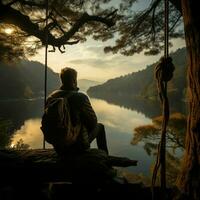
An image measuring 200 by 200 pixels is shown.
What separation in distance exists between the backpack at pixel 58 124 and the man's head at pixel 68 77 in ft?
1.63

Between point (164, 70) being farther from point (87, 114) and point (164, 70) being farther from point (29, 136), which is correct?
point (29, 136)

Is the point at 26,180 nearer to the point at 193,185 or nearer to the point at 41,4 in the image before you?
the point at 193,185

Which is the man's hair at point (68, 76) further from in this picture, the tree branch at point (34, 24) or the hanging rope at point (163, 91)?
the tree branch at point (34, 24)

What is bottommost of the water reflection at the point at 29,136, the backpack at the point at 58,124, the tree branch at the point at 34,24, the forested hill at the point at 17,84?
the water reflection at the point at 29,136

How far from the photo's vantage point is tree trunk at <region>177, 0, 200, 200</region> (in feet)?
8.99

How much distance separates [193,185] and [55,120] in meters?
1.64

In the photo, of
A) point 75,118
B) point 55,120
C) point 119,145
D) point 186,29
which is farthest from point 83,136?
point 119,145

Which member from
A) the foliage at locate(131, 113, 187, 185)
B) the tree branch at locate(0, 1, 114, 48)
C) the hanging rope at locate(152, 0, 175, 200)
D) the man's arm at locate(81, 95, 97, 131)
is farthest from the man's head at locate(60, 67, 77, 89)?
the foliage at locate(131, 113, 187, 185)

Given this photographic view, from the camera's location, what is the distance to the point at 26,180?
369cm

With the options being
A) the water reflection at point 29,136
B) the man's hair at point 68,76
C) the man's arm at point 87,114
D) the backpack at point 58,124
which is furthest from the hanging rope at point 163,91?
the water reflection at point 29,136

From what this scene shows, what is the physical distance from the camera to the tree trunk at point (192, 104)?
2740 mm

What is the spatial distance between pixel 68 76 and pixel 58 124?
811 millimetres

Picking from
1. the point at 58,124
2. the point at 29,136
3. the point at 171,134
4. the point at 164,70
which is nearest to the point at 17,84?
the point at 29,136

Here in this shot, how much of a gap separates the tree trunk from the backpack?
1.36m
